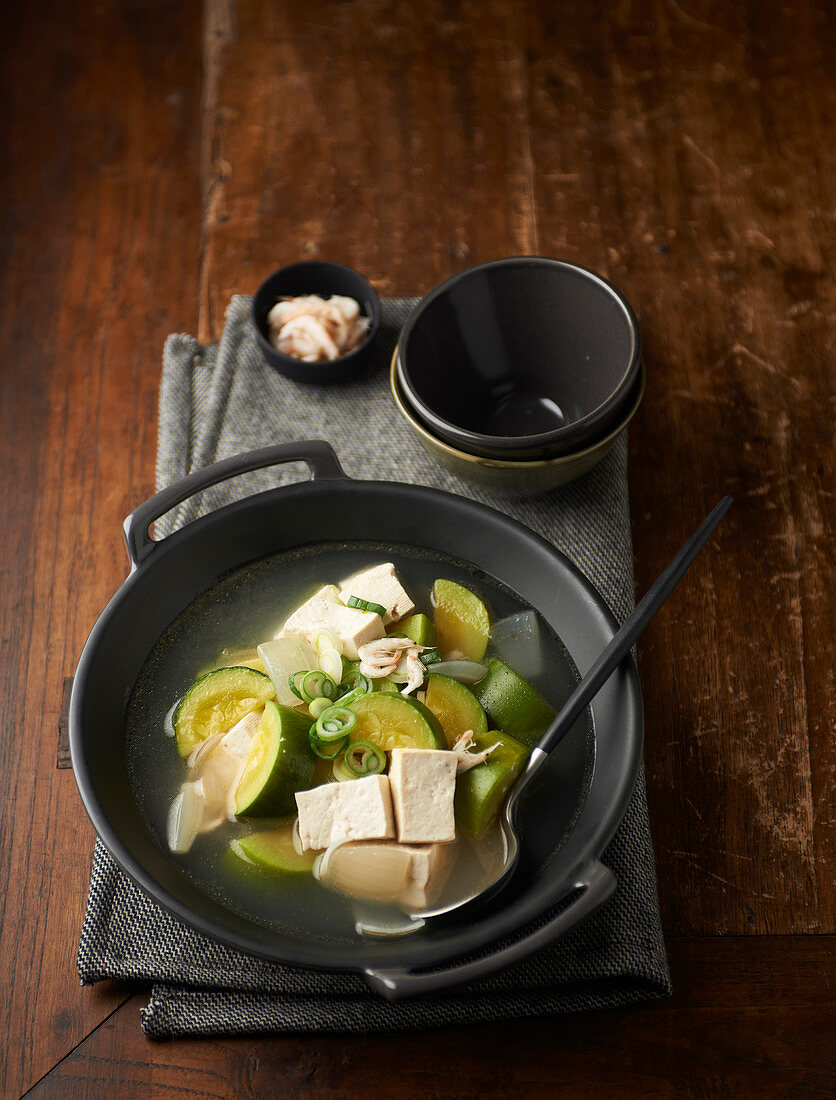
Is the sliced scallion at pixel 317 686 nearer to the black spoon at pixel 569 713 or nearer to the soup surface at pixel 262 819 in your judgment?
the soup surface at pixel 262 819

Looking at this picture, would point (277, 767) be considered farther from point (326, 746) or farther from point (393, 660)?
point (393, 660)

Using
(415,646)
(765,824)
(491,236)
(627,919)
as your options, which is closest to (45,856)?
(415,646)

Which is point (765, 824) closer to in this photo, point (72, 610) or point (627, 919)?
point (627, 919)

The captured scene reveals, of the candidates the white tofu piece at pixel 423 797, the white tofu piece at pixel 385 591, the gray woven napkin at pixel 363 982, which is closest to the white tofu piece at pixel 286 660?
the white tofu piece at pixel 385 591

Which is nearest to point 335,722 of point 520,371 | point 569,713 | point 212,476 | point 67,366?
point 569,713

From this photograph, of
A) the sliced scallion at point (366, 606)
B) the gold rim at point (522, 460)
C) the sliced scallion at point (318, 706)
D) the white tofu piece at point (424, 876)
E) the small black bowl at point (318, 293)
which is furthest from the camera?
the small black bowl at point (318, 293)

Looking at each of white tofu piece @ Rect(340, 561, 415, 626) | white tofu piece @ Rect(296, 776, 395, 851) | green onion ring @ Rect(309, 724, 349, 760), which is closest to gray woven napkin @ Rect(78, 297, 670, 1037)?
white tofu piece @ Rect(296, 776, 395, 851)
